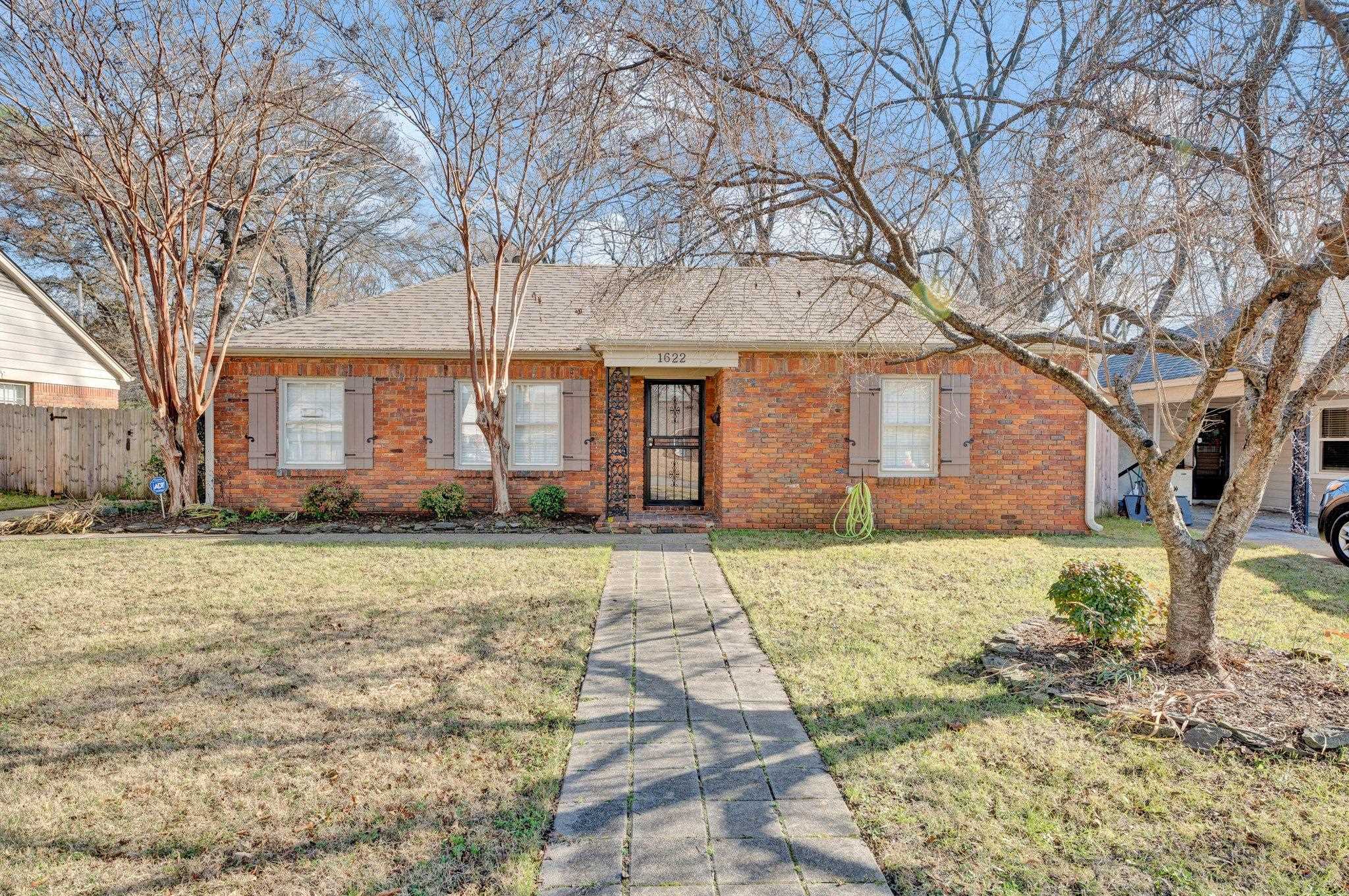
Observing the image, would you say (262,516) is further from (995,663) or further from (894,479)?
(995,663)

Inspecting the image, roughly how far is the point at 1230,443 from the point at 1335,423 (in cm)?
223

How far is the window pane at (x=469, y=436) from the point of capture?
1055 cm

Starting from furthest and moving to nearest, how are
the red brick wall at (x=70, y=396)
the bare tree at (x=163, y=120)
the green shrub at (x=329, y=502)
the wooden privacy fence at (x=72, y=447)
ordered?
the red brick wall at (x=70, y=396), the wooden privacy fence at (x=72, y=447), the green shrub at (x=329, y=502), the bare tree at (x=163, y=120)

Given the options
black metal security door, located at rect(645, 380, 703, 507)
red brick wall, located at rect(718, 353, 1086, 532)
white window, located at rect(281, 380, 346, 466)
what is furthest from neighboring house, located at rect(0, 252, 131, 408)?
red brick wall, located at rect(718, 353, 1086, 532)

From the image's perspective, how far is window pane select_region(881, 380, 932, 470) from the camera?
31.9 feet

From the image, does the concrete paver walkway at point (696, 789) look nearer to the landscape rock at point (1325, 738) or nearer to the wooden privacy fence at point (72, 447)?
the landscape rock at point (1325, 738)

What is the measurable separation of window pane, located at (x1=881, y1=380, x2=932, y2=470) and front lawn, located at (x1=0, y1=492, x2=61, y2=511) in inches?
524

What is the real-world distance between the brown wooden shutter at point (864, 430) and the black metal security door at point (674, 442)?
8.09 feet

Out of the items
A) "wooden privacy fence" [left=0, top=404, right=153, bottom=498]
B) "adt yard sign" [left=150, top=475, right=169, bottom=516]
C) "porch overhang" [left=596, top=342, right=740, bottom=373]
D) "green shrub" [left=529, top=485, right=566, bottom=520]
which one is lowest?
"green shrub" [left=529, top=485, right=566, bottom=520]

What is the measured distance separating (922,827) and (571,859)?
49.7 inches

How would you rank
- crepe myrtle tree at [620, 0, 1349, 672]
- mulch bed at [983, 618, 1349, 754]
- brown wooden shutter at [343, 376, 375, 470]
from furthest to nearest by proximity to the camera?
brown wooden shutter at [343, 376, 375, 470] → crepe myrtle tree at [620, 0, 1349, 672] → mulch bed at [983, 618, 1349, 754]

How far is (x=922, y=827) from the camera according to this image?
2.54 m

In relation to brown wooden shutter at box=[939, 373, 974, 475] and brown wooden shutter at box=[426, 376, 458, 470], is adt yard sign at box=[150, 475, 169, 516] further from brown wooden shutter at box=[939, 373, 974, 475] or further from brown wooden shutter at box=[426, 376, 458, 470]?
brown wooden shutter at box=[939, 373, 974, 475]

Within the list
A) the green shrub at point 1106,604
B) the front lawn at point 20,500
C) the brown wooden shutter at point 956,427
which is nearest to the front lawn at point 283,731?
the green shrub at point 1106,604
